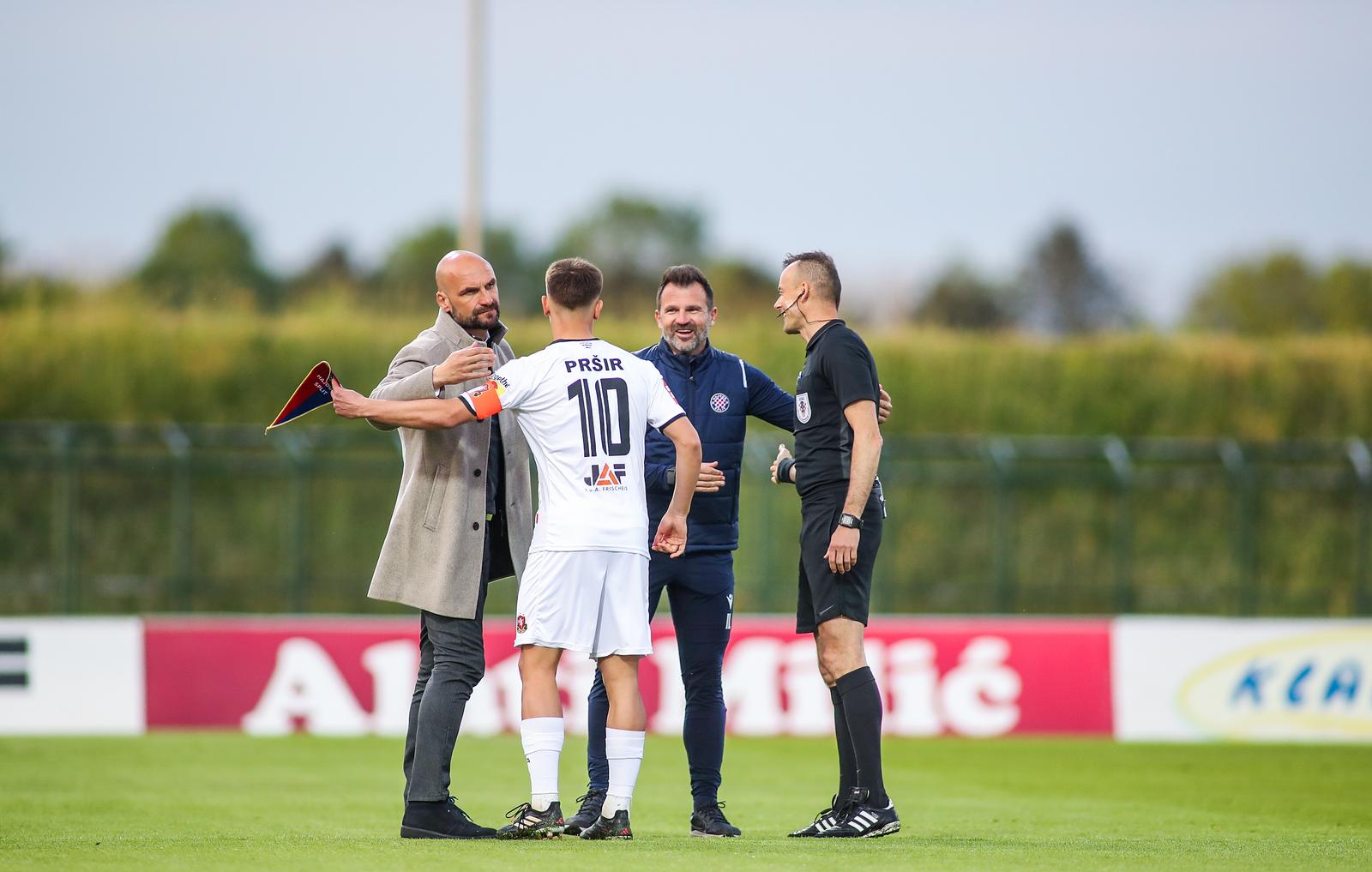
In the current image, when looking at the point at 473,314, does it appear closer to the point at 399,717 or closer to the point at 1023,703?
the point at 399,717

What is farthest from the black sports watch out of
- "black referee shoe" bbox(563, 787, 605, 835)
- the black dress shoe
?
the black dress shoe

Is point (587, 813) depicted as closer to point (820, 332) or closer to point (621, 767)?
point (621, 767)

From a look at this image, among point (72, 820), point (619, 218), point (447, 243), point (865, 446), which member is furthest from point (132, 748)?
point (619, 218)

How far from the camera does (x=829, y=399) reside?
6695mm

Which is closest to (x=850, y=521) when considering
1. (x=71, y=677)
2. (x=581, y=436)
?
(x=581, y=436)

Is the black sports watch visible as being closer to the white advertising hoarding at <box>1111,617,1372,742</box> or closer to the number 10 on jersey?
the number 10 on jersey

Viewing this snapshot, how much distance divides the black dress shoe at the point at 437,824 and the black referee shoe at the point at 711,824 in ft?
3.14

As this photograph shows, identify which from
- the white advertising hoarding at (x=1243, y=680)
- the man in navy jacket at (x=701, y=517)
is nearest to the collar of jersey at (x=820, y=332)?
the man in navy jacket at (x=701, y=517)

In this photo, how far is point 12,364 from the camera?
2234cm

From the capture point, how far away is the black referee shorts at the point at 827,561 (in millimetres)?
6590

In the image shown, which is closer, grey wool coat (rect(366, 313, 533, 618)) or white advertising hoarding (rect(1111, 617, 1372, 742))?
grey wool coat (rect(366, 313, 533, 618))

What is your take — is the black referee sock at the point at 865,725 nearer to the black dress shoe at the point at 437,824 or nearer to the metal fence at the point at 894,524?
the black dress shoe at the point at 437,824

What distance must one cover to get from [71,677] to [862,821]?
8.65 m

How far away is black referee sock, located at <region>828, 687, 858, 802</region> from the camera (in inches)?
265
